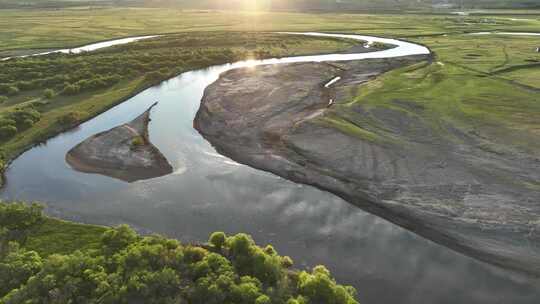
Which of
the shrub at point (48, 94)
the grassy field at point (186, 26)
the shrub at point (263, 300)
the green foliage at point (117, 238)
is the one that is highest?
the grassy field at point (186, 26)

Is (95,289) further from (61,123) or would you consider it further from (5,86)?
(5,86)

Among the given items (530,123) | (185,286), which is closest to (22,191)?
(185,286)

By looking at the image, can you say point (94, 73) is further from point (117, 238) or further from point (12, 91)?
point (117, 238)

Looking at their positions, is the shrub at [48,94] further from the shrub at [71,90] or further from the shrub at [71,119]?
the shrub at [71,119]

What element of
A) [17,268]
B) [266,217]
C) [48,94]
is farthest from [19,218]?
[48,94]

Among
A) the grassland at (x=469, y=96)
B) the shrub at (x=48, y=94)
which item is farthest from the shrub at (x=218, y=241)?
the shrub at (x=48, y=94)

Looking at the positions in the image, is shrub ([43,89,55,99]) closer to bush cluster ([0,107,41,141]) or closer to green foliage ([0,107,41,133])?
bush cluster ([0,107,41,141])
